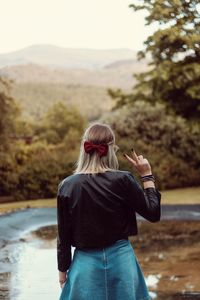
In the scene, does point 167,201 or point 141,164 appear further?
point 167,201

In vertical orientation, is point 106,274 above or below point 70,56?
below

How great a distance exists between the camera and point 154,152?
74.7 ft

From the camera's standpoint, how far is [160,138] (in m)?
23.5

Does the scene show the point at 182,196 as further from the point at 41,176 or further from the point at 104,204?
the point at 104,204

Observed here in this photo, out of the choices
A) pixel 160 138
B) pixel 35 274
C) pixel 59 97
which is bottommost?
pixel 35 274

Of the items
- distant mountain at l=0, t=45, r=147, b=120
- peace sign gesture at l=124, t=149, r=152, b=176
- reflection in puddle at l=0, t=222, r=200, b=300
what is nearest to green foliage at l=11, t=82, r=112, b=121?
distant mountain at l=0, t=45, r=147, b=120

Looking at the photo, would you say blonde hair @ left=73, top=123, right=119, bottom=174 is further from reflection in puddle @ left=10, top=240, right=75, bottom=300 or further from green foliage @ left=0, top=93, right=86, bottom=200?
green foliage @ left=0, top=93, right=86, bottom=200

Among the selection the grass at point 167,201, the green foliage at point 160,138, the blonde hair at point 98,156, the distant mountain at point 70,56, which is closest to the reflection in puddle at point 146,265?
the blonde hair at point 98,156

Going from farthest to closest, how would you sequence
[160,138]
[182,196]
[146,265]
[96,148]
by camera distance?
[160,138], [182,196], [146,265], [96,148]

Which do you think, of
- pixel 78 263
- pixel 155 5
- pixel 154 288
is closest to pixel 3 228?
pixel 154 288

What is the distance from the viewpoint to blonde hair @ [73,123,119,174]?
11.9 feet

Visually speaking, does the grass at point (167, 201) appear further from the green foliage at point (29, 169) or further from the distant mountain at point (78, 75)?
the distant mountain at point (78, 75)

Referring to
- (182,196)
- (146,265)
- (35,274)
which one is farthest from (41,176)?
(35,274)

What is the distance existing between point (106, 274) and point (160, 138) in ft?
65.5
